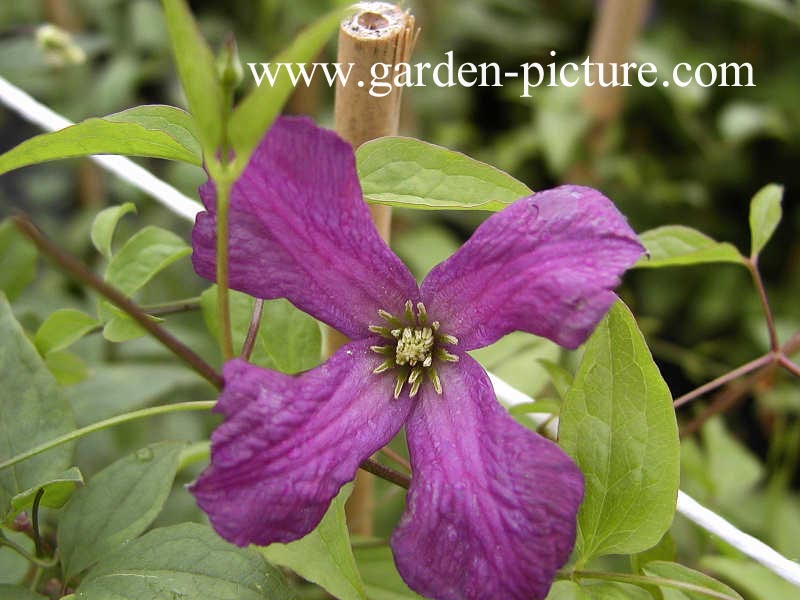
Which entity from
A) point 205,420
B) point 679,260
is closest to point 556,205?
point 679,260

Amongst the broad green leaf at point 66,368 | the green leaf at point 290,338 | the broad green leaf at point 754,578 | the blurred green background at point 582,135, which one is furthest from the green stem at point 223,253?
the blurred green background at point 582,135

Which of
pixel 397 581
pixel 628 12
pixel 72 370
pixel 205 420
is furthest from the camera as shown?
pixel 628 12

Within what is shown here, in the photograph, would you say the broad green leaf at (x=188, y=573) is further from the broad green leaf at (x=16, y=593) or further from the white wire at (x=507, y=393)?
the white wire at (x=507, y=393)

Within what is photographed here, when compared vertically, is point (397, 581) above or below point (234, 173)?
below

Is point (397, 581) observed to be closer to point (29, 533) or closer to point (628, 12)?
point (29, 533)

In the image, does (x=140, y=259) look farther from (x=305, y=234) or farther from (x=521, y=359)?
(x=521, y=359)

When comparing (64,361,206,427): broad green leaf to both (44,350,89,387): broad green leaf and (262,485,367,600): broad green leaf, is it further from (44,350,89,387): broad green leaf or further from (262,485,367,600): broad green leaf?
(262,485,367,600): broad green leaf
